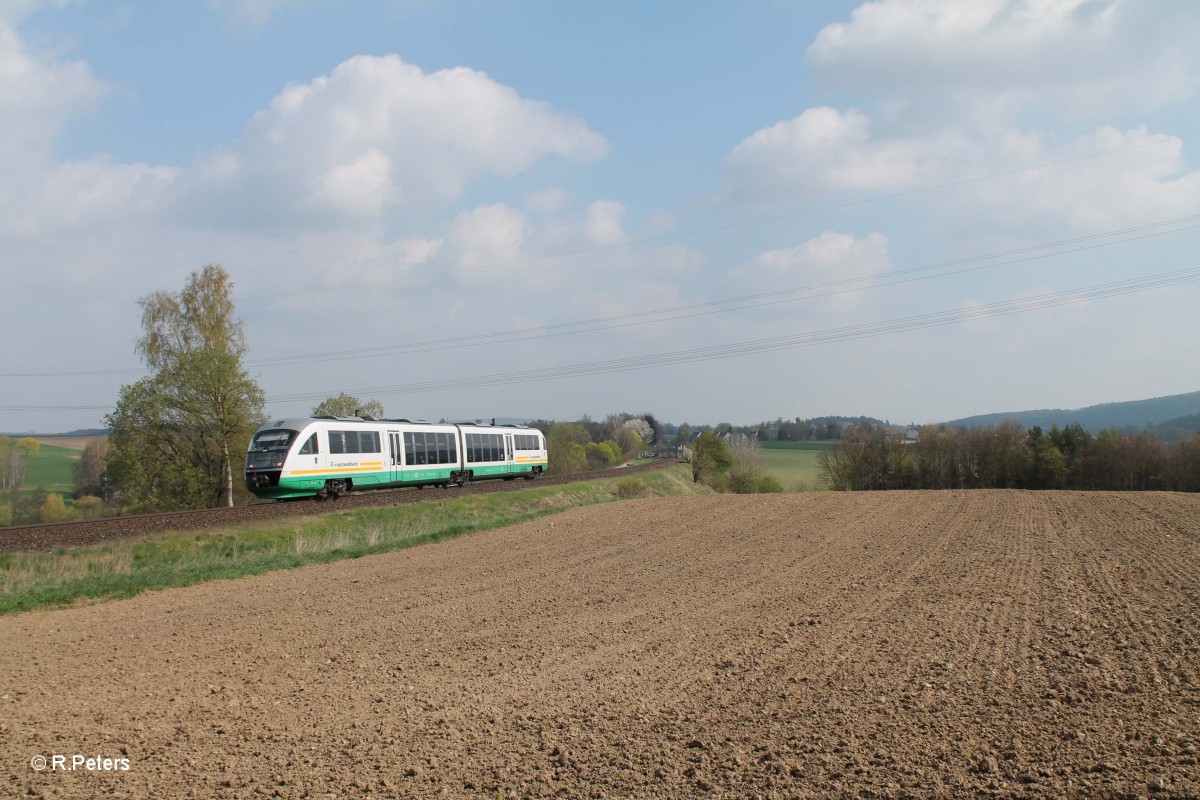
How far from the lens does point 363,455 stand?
30.0m

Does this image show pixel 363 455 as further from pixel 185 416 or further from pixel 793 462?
pixel 793 462

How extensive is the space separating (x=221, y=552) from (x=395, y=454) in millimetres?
13270

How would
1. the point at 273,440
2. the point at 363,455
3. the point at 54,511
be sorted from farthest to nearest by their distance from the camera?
the point at 54,511 → the point at 363,455 → the point at 273,440

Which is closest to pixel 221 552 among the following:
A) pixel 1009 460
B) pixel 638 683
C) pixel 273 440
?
pixel 273 440

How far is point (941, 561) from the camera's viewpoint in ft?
45.8

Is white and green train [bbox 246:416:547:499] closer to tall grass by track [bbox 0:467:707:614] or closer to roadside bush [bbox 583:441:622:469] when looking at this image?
tall grass by track [bbox 0:467:707:614]

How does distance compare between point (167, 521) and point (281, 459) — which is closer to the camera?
point (167, 521)

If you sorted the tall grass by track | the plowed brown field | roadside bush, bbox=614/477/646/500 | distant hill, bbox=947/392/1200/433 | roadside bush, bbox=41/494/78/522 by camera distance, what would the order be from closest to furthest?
the plowed brown field → the tall grass by track → roadside bush, bbox=614/477/646/500 → roadside bush, bbox=41/494/78/522 → distant hill, bbox=947/392/1200/433

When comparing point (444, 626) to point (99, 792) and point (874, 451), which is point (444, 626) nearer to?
point (99, 792)

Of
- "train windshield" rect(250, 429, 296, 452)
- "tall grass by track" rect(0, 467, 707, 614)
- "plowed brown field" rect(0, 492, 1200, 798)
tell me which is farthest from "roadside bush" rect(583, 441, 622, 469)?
"plowed brown field" rect(0, 492, 1200, 798)

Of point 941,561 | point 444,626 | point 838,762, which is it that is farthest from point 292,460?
point 838,762

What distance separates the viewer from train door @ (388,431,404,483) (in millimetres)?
31906

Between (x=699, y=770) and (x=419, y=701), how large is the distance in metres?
2.78

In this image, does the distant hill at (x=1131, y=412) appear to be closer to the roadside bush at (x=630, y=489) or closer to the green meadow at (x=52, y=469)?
the roadside bush at (x=630, y=489)
